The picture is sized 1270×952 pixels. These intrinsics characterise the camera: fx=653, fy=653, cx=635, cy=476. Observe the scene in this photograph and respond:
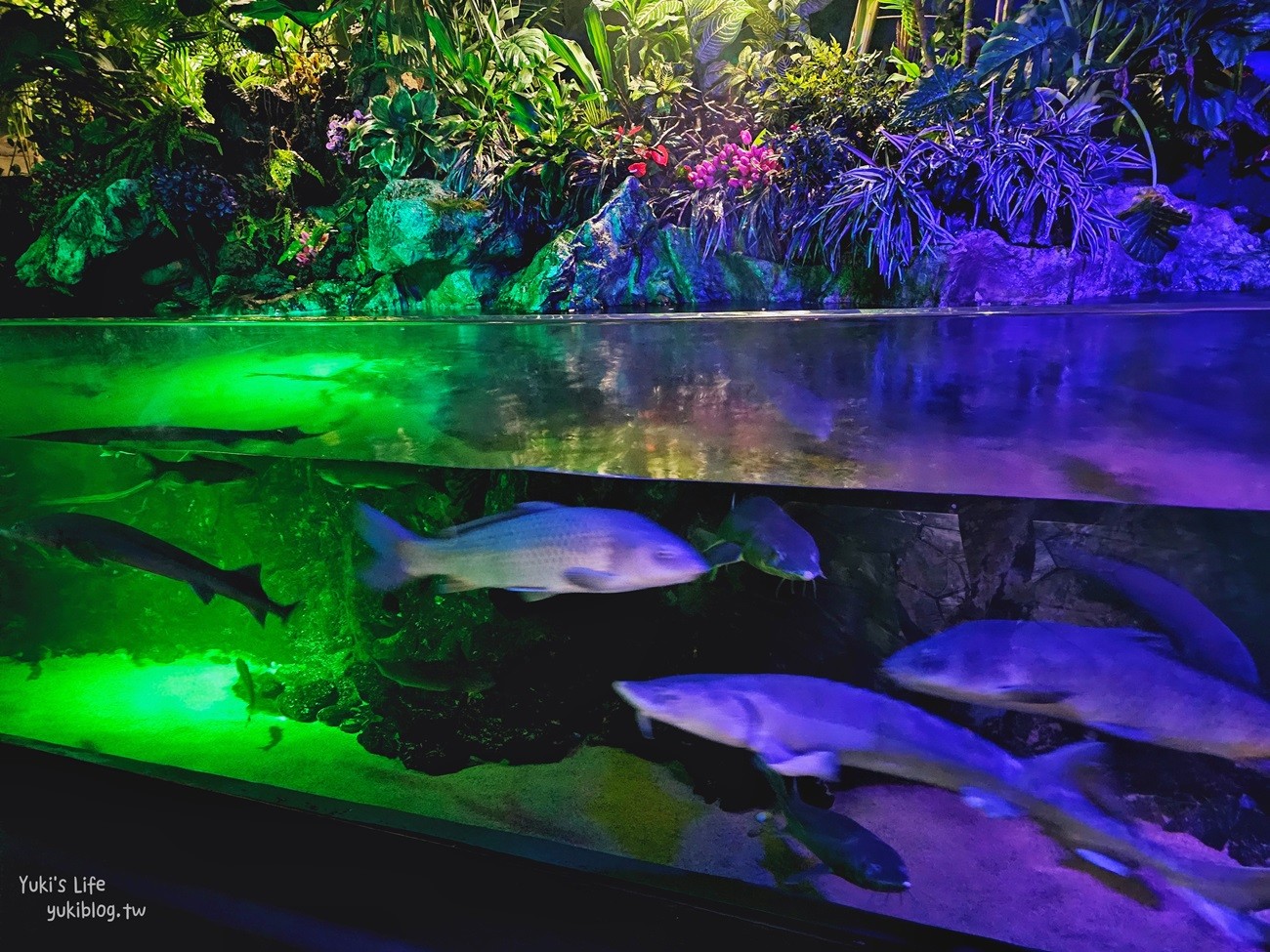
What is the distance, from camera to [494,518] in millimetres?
1744

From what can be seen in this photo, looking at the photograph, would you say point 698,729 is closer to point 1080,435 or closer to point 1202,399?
point 1080,435

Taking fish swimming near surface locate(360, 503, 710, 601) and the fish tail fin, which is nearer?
fish swimming near surface locate(360, 503, 710, 601)

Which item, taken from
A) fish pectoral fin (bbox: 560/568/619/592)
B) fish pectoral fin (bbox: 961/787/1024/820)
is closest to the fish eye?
fish pectoral fin (bbox: 961/787/1024/820)

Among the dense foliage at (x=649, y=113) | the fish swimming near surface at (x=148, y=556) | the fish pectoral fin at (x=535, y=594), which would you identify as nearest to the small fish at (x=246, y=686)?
the fish swimming near surface at (x=148, y=556)

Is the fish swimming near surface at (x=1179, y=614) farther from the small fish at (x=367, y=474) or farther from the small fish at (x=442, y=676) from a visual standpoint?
the small fish at (x=367, y=474)

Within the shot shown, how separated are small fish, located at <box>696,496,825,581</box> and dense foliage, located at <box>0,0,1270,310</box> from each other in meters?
3.08

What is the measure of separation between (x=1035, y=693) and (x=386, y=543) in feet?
5.34

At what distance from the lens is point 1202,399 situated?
216cm

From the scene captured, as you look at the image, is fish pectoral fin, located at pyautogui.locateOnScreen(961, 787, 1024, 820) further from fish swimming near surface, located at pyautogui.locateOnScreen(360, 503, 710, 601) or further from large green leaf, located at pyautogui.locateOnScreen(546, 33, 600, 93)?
large green leaf, located at pyautogui.locateOnScreen(546, 33, 600, 93)

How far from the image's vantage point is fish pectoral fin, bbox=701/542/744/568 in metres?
1.73

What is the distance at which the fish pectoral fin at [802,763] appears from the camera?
4.72 ft

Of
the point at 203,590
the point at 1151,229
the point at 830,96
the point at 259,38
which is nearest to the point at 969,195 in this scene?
the point at 1151,229

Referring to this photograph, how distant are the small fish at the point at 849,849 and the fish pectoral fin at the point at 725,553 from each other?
0.60 metres

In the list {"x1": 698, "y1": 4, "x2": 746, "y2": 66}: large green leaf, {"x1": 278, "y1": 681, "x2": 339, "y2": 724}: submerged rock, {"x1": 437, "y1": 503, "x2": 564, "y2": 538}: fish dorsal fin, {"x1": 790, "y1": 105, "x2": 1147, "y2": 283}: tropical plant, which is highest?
{"x1": 698, "y1": 4, "x2": 746, "y2": 66}: large green leaf
